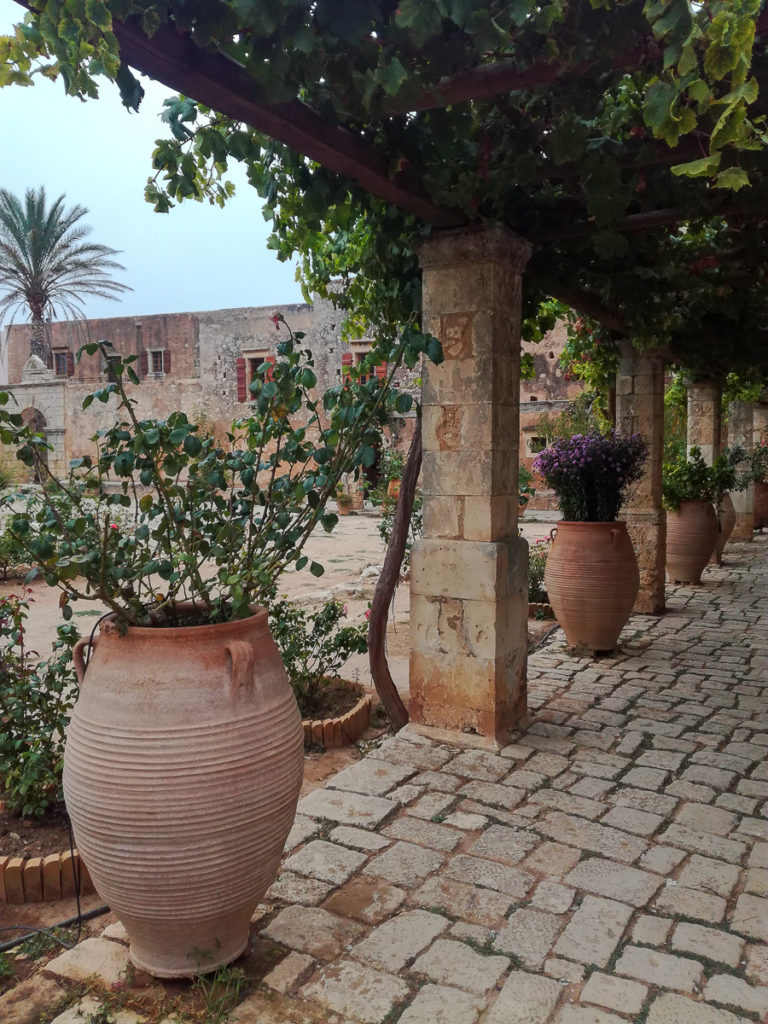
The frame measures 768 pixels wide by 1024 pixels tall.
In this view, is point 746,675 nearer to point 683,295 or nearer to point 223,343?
point 683,295

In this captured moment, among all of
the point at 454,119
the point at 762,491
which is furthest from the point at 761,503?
the point at 454,119

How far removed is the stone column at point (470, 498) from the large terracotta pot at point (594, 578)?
1476 millimetres

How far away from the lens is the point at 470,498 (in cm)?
373


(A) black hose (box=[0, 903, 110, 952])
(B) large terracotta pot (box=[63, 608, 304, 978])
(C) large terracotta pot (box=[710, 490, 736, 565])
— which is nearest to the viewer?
(B) large terracotta pot (box=[63, 608, 304, 978])

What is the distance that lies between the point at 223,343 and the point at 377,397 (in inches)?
→ 829

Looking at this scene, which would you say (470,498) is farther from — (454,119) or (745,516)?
(745,516)

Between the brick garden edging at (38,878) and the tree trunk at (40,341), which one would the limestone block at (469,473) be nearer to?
the brick garden edging at (38,878)

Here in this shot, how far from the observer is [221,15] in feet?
6.83

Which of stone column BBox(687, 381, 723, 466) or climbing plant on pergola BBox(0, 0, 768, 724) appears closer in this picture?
climbing plant on pergola BBox(0, 0, 768, 724)

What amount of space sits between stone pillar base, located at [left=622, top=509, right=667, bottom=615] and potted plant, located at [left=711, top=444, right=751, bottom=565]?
73.1 inches

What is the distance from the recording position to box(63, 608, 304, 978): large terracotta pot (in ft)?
6.11

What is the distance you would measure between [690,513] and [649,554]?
1.54 meters

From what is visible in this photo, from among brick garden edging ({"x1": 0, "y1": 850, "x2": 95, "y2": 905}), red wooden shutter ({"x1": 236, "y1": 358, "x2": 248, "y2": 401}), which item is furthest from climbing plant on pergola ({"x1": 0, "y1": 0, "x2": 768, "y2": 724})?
red wooden shutter ({"x1": 236, "y1": 358, "x2": 248, "y2": 401})

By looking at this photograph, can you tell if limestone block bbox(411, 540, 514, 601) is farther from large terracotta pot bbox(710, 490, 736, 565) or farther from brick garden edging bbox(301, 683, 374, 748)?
large terracotta pot bbox(710, 490, 736, 565)
